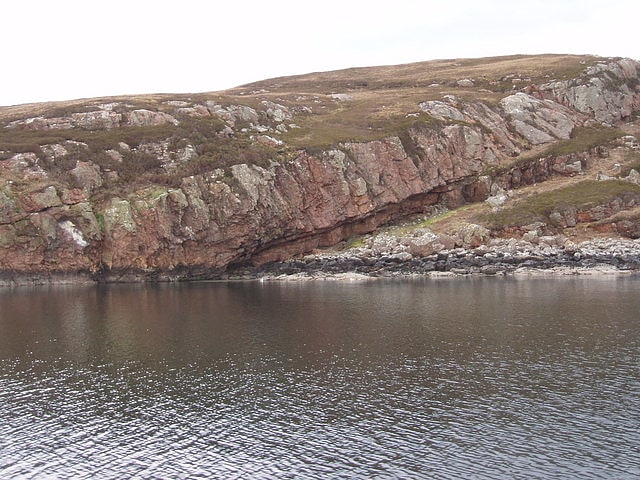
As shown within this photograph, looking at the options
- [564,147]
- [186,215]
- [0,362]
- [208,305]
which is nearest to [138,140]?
[186,215]

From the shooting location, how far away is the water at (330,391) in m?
26.3

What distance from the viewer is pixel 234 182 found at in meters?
99.1

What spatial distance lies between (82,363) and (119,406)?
1158 centimetres

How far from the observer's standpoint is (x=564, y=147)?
120 metres

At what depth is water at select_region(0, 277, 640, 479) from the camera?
26.3m

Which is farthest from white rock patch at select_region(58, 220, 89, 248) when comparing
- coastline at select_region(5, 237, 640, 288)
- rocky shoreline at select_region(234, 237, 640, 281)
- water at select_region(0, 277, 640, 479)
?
rocky shoreline at select_region(234, 237, 640, 281)

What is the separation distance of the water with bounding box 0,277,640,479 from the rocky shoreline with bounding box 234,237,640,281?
25.0 m

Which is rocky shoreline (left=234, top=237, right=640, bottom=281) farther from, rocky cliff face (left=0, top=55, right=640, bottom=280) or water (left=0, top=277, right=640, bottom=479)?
water (left=0, top=277, right=640, bottom=479)

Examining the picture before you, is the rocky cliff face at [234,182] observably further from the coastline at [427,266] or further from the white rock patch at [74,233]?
the coastline at [427,266]

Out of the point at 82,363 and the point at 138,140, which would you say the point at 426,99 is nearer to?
the point at 138,140

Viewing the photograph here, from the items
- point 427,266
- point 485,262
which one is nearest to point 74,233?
point 427,266

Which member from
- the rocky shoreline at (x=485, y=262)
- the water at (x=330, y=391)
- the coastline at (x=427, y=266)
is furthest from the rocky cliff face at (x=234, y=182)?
the water at (x=330, y=391)

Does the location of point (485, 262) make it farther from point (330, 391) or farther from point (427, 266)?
point (330, 391)

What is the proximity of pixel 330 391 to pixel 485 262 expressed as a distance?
204 feet
